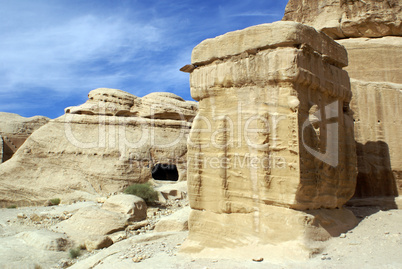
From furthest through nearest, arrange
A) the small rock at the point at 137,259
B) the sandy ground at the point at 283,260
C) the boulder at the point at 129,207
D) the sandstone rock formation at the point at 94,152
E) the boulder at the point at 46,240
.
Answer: the sandstone rock formation at the point at 94,152 < the boulder at the point at 129,207 < the boulder at the point at 46,240 < the small rock at the point at 137,259 < the sandy ground at the point at 283,260

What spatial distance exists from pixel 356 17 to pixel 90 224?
25.3 feet

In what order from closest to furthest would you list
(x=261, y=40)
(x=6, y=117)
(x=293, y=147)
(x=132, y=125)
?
(x=293, y=147) → (x=261, y=40) → (x=132, y=125) → (x=6, y=117)

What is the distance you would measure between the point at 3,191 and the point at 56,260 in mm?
6170

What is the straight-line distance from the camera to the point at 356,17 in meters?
8.06

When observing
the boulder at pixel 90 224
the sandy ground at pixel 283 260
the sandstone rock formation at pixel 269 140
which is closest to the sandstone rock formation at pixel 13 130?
the boulder at pixel 90 224

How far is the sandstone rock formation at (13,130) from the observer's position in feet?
60.1

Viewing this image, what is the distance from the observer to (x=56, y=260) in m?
7.41

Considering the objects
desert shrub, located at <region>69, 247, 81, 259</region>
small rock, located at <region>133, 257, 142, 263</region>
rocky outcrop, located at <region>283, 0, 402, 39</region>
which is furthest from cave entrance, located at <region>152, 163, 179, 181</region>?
small rock, located at <region>133, 257, 142, 263</region>

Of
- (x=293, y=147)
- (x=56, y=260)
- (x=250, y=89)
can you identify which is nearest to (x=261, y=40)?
(x=250, y=89)

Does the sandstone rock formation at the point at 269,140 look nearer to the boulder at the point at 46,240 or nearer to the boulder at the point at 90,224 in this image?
the boulder at the point at 46,240

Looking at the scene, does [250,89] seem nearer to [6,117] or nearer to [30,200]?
[30,200]

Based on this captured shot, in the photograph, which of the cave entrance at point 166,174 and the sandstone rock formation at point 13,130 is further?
the sandstone rock formation at point 13,130

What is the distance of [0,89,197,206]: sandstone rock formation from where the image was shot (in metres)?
12.6

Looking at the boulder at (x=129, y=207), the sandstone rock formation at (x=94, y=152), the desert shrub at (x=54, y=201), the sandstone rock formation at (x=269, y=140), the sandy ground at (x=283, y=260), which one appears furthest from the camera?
the sandstone rock formation at (x=94, y=152)
